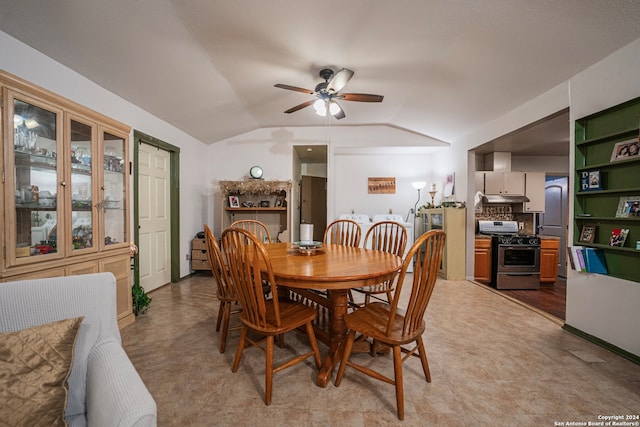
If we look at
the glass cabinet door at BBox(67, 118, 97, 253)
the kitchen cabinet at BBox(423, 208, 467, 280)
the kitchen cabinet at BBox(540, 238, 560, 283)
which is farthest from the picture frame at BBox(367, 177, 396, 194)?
the glass cabinet door at BBox(67, 118, 97, 253)

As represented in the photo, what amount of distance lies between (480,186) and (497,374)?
338 centimetres

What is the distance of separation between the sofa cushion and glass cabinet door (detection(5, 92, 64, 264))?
1.20 metres

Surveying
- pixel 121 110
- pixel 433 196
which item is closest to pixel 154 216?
pixel 121 110

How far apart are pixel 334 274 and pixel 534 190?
4655mm

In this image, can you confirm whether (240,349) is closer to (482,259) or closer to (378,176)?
(482,259)

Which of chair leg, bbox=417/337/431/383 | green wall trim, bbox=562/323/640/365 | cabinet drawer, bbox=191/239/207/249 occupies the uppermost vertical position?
cabinet drawer, bbox=191/239/207/249

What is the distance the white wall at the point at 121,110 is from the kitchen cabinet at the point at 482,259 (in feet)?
15.0

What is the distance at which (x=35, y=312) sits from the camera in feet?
2.93

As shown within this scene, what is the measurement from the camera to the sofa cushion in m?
0.69

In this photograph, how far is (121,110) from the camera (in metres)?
2.63

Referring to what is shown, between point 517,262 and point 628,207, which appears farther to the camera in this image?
point 517,262

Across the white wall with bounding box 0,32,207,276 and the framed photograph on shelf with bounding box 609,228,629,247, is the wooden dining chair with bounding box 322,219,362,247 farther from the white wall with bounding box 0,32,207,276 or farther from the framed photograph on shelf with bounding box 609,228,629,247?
the white wall with bounding box 0,32,207,276

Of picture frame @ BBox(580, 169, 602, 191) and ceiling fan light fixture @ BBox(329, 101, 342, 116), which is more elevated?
ceiling fan light fixture @ BBox(329, 101, 342, 116)

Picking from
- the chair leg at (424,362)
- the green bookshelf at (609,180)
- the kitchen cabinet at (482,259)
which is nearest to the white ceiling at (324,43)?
the green bookshelf at (609,180)
